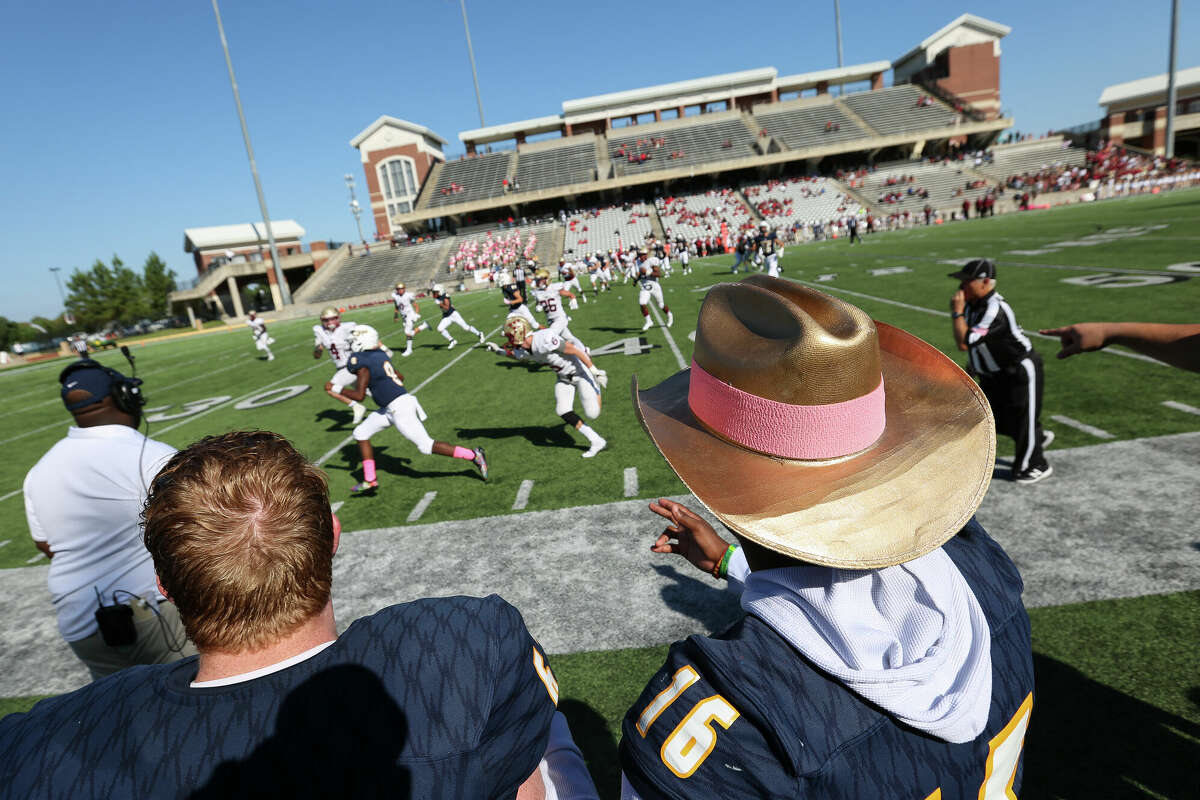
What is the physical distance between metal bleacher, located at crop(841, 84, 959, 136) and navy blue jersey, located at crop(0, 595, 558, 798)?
67.5 meters

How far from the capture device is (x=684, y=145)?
204 ft

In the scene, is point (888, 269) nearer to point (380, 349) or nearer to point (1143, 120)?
point (380, 349)

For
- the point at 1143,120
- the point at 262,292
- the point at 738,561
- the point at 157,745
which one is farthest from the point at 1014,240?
the point at 262,292

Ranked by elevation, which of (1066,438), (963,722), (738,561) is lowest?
(1066,438)

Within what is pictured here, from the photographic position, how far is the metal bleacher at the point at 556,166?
61.0 m

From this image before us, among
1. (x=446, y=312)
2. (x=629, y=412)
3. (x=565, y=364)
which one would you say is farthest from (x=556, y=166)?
(x=565, y=364)

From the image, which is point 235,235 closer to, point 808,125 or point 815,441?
point 808,125

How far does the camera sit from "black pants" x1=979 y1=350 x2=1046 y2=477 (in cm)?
540

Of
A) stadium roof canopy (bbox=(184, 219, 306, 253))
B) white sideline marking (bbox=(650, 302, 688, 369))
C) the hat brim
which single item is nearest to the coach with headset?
the hat brim

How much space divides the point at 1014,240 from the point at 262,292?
76.3 m

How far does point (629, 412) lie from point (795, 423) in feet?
26.0

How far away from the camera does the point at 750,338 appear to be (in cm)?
135

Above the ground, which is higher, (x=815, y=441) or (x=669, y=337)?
(x=815, y=441)

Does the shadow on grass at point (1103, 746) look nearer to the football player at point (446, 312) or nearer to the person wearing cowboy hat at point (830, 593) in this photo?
the person wearing cowboy hat at point (830, 593)
